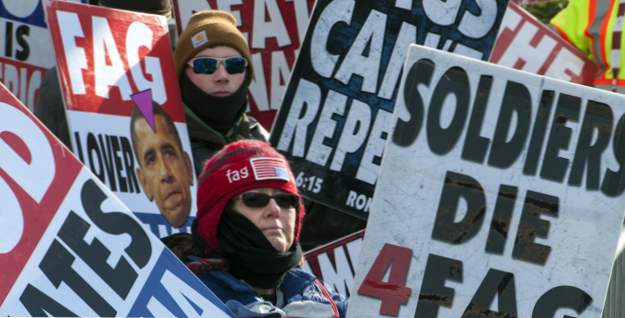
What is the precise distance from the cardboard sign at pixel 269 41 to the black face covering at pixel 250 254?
7.98 feet

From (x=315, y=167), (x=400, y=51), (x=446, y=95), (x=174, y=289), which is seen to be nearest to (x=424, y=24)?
(x=400, y=51)

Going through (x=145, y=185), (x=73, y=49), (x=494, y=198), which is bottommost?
(x=145, y=185)

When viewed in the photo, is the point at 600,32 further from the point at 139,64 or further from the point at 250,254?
the point at 250,254

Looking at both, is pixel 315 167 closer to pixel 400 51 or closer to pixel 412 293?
pixel 400 51

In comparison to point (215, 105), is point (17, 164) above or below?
above

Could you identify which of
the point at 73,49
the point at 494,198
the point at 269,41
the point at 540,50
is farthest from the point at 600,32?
the point at 494,198

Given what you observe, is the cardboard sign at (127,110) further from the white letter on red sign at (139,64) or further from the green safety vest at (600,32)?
the green safety vest at (600,32)

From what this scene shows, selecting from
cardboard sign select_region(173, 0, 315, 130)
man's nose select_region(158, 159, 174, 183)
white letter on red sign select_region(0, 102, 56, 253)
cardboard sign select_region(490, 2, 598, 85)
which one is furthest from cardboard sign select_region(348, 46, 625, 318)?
cardboard sign select_region(490, 2, 598, 85)

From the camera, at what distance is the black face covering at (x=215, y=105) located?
18.3 ft

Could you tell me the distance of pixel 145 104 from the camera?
5.50 metres

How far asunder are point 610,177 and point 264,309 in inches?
38.6

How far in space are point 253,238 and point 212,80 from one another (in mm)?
1605

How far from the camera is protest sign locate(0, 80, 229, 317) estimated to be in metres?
3.40

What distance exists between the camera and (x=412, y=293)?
380 centimetres
